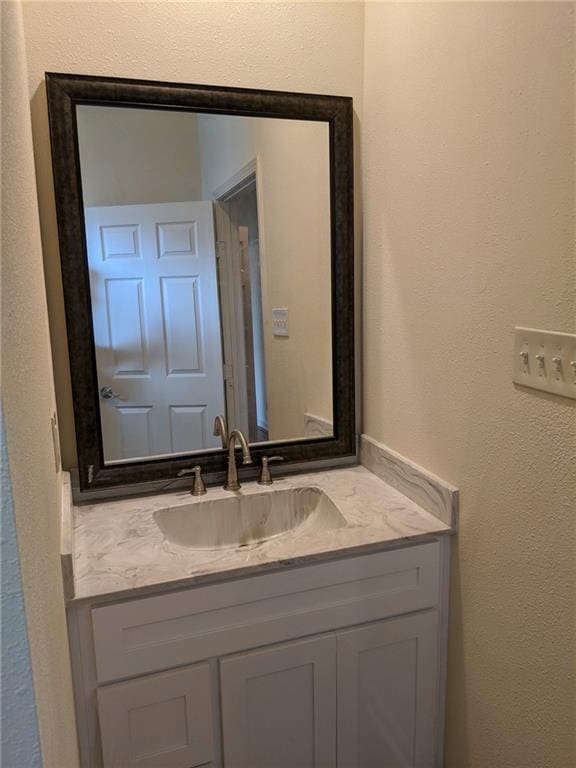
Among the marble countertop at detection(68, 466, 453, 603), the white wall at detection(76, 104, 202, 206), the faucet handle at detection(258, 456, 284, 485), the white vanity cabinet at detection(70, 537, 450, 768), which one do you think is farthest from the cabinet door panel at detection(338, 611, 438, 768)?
the white wall at detection(76, 104, 202, 206)

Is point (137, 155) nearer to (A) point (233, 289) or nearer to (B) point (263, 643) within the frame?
(A) point (233, 289)

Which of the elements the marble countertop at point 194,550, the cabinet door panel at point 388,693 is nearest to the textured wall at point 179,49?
the marble countertop at point 194,550

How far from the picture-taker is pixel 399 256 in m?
1.49

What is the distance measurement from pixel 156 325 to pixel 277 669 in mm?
913

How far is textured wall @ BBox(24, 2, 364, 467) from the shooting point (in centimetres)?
139

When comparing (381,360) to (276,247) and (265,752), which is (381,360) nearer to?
(276,247)

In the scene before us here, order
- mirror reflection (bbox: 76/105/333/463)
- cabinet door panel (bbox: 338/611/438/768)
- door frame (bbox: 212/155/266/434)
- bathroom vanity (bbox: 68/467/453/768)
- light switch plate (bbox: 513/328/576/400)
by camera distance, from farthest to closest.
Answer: door frame (bbox: 212/155/266/434) < mirror reflection (bbox: 76/105/333/463) < cabinet door panel (bbox: 338/611/438/768) < bathroom vanity (bbox: 68/467/453/768) < light switch plate (bbox: 513/328/576/400)

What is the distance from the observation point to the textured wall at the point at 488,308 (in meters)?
0.98

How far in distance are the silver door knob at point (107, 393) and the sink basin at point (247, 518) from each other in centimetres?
33

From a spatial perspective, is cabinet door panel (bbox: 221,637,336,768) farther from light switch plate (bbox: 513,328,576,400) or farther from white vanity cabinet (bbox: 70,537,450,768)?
light switch plate (bbox: 513,328,576,400)

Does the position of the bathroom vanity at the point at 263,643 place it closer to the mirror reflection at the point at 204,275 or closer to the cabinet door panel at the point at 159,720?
the cabinet door panel at the point at 159,720

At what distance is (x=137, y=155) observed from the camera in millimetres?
1461

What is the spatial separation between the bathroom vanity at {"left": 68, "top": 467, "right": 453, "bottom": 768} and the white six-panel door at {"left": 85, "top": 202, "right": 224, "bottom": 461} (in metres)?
0.24

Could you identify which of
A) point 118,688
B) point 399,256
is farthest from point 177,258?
point 118,688
